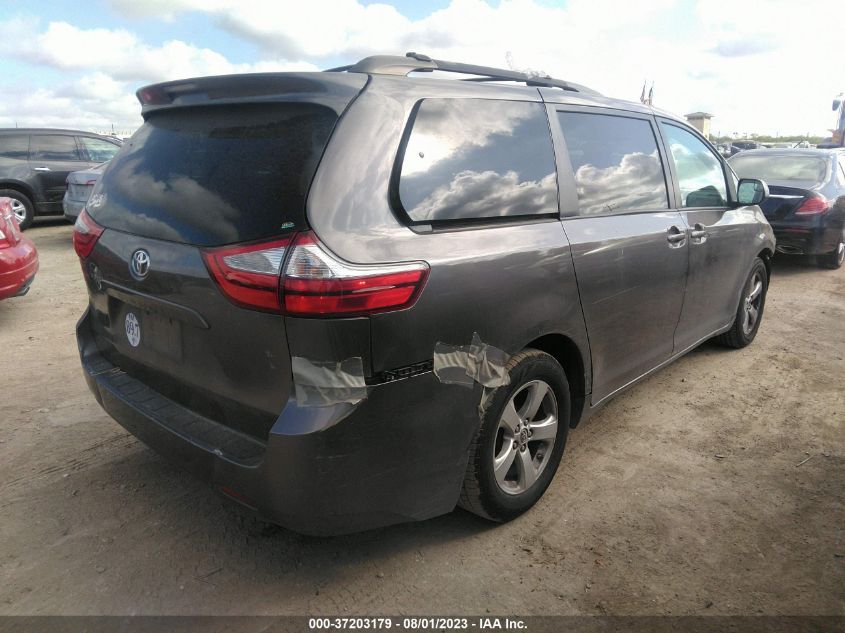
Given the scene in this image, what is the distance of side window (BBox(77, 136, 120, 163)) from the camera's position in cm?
1179

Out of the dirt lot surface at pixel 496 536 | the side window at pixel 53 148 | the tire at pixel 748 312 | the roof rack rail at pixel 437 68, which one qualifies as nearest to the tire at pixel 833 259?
the tire at pixel 748 312

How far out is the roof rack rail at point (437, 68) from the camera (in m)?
2.44

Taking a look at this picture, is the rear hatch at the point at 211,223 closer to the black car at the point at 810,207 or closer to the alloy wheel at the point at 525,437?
the alloy wheel at the point at 525,437

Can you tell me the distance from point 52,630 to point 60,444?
4.83 feet

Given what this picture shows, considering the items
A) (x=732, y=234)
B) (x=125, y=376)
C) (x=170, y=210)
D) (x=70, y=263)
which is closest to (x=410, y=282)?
(x=170, y=210)

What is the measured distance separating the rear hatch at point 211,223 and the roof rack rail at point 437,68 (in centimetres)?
27

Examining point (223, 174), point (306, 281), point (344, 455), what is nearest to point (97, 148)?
point (223, 174)

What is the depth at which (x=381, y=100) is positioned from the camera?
217cm

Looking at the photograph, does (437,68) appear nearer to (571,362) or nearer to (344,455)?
(571,362)

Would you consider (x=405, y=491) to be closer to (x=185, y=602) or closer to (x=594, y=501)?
(x=185, y=602)

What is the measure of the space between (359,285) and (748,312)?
4.18m

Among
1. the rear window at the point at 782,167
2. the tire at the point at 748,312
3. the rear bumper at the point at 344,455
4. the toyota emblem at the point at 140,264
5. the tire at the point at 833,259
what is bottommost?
the tire at the point at 833,259

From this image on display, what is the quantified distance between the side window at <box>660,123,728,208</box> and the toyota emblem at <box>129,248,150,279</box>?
3009 millimetres

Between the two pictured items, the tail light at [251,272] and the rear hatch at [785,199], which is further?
the rear hatch at [785,199]
